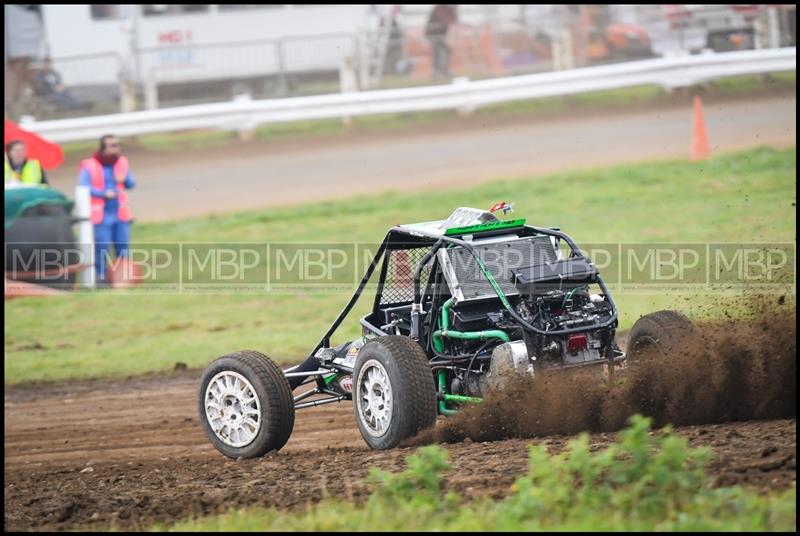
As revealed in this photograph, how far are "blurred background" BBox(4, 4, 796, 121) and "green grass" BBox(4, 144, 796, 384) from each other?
17.4ft

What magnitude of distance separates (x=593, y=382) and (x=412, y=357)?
48.4 inches

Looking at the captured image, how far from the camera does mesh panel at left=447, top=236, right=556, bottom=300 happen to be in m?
8.15

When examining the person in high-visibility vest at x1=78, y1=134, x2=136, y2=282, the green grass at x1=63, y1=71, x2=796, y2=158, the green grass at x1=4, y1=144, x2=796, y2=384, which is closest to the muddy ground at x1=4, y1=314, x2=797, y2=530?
the green grass at x1=4, y1=144, x2=796, y2=384

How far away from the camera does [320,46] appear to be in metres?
24.8

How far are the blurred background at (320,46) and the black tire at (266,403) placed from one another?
16055mm

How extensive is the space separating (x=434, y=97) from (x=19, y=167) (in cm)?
865

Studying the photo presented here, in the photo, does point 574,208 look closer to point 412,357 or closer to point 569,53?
point 569,53

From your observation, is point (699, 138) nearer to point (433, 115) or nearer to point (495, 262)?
point (433, 115)

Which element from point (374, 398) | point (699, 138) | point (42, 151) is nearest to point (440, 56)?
point (699, 138)

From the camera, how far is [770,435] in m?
6.73

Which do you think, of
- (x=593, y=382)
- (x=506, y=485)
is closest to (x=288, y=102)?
(x=593, y=382)

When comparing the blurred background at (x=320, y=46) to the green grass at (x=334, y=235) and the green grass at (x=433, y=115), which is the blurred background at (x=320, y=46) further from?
the green grass at (x=334, y=235)

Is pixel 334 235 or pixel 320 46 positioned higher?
pixel 320 46

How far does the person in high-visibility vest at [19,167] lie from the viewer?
53.5 ft
